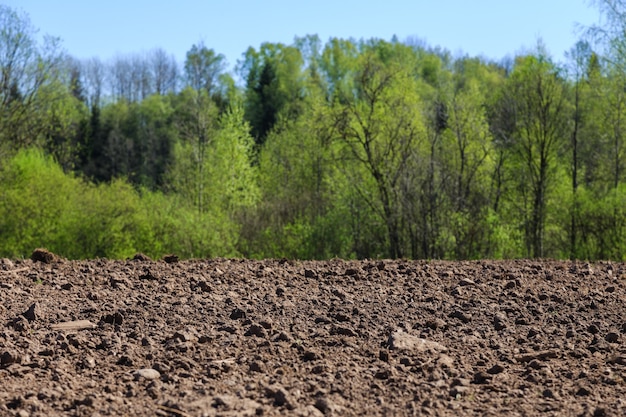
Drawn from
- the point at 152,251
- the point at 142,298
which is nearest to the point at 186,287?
the point at 142,298

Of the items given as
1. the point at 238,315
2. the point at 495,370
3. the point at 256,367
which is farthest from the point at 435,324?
the point at 256,367

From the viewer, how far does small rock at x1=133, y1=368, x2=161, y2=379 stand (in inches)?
159

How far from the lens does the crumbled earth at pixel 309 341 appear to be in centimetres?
376

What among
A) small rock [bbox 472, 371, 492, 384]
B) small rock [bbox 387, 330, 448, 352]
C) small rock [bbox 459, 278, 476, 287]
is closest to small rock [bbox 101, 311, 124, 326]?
small rock [bbox 387, 330, 448, 352]

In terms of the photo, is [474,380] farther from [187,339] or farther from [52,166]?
[52,166]

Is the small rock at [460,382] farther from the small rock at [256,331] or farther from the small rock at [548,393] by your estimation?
the small rock at [256,331]

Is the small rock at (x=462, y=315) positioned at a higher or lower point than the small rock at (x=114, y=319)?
higher

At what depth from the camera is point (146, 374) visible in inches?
160

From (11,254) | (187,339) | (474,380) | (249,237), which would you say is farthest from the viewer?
(249,237)

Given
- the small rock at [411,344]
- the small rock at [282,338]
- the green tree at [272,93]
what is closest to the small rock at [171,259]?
the small rock at [282,338]

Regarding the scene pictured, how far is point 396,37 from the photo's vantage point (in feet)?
229

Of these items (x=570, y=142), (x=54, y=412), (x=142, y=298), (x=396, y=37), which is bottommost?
(x=54, y=412)

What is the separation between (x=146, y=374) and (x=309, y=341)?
1.16 m

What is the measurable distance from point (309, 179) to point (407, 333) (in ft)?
78.8
